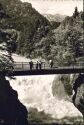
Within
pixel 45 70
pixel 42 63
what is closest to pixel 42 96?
pixel 42 63

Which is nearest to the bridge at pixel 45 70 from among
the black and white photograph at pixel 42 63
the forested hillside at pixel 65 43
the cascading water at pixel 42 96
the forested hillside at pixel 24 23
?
the black and white photograph at pixel 42 63

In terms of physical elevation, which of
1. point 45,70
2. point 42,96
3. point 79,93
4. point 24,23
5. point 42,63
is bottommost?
point 42,96

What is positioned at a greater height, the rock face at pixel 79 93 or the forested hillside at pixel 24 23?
the forested hillside at pixel 24 23

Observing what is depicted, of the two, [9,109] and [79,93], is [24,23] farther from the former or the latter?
[9,109]

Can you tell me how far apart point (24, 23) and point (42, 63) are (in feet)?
49.5

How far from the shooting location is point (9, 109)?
65125mm

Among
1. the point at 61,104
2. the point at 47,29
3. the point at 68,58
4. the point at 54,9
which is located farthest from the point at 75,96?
the point at 54,9

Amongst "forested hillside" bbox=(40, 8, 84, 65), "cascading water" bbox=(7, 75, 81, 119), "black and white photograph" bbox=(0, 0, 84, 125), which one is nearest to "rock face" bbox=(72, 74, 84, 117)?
"black and white photograph" bbox=(0, 0, 84, 125)

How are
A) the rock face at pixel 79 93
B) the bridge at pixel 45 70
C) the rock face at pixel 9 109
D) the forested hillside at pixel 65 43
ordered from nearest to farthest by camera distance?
the rock face at pixel 9 109, the bridge at pixel 45 70, the rock face at pixel 79 93, the forested hillside at pixel 65 43

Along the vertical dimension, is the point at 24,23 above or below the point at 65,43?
above

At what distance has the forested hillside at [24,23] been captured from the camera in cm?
8150

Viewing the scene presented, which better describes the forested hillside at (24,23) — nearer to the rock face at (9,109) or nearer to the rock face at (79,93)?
the rock face at (79,93)

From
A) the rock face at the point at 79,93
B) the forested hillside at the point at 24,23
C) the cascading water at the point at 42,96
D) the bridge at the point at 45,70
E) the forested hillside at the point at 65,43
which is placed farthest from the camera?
the forested hillside at the point at 24,23

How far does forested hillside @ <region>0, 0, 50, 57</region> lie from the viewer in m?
81.5
